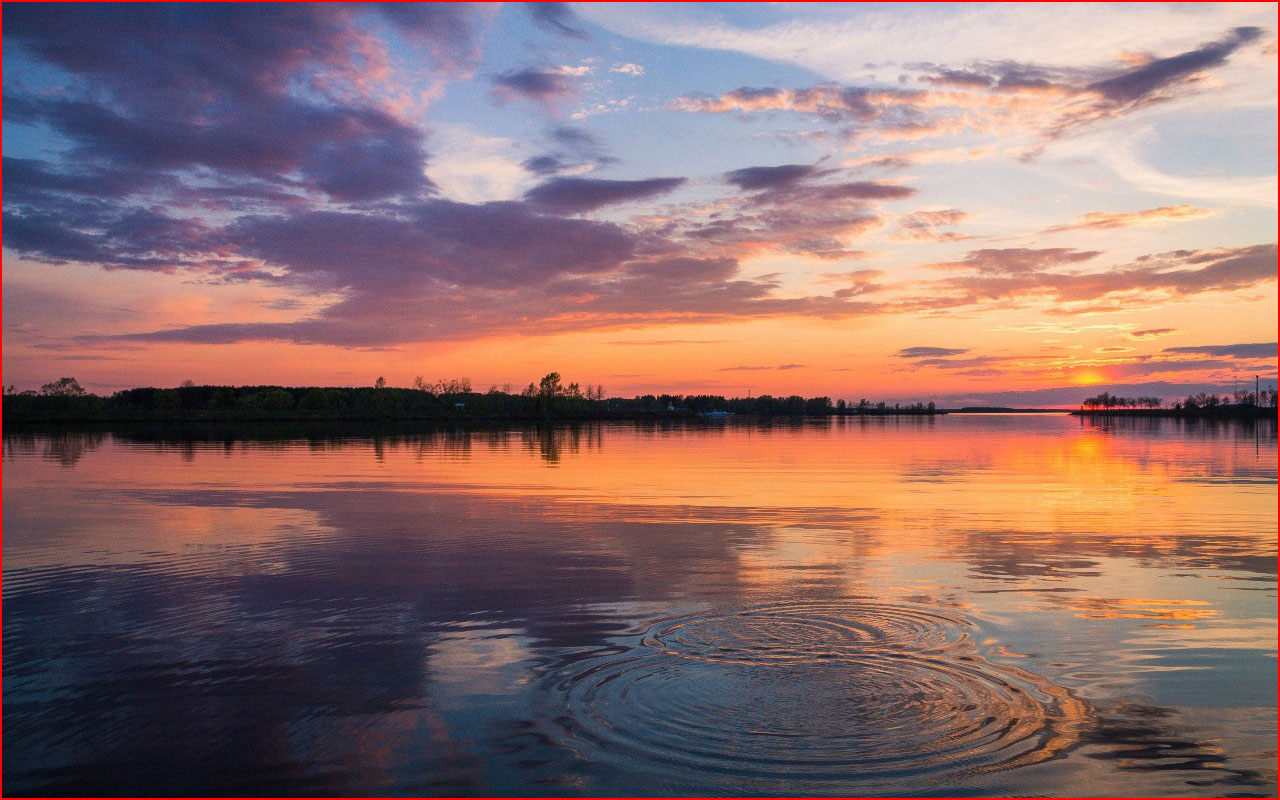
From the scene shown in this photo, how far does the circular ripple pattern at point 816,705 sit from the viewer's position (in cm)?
825

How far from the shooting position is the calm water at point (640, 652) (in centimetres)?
820

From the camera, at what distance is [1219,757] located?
8.45 m

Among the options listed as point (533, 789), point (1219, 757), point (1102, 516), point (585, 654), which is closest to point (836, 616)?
point (585, 654)

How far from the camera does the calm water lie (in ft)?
26.9

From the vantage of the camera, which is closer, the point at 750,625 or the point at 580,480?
the point at 750,625

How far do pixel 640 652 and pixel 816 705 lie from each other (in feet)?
9.38

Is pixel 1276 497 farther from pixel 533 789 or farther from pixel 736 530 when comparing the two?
pixel 533 789

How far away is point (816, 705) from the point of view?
9500mm

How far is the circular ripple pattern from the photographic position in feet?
27.1

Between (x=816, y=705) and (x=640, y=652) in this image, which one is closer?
(x=816, y=705)

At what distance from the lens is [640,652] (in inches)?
454

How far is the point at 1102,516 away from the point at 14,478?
144 ft

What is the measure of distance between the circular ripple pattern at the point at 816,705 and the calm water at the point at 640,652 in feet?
0.15

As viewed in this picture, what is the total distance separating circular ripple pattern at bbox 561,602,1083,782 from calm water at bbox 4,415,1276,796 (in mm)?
47
